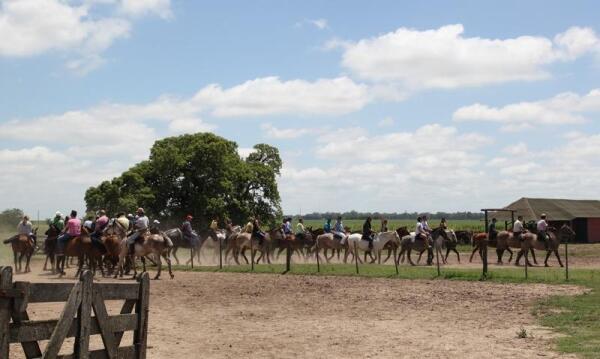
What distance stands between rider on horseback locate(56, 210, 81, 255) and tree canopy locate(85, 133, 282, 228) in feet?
86.2

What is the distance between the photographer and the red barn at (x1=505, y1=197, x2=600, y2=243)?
56.6 meters

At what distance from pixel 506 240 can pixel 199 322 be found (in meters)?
23.9

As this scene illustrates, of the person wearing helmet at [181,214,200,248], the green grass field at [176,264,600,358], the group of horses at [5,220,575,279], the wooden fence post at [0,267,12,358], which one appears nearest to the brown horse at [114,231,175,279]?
the group of horses at [5,220,575,279]

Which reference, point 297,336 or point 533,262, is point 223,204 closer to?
point 533,262

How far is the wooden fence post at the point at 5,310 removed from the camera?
6039 mm

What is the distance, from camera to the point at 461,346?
12.1 meters

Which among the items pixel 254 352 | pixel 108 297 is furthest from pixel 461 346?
pixel 108 297

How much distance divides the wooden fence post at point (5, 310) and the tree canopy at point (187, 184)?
47.9 meters

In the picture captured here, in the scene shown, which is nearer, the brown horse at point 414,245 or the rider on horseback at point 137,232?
the rider on horseback at point 137,232

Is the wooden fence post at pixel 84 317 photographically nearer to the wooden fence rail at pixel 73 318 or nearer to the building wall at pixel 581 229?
the wooden fence rail at pixel 73 318

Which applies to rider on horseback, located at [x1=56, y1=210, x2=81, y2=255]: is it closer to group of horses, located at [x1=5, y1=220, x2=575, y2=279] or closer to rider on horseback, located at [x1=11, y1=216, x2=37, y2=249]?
group of horses, located at [x1=5, y1=220, x2=575, y2=279]

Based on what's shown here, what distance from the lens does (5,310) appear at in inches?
240

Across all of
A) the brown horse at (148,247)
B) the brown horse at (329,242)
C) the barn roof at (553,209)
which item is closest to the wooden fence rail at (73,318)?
the brown horse at (148,247)

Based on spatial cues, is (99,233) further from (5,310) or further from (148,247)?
(5,310)
